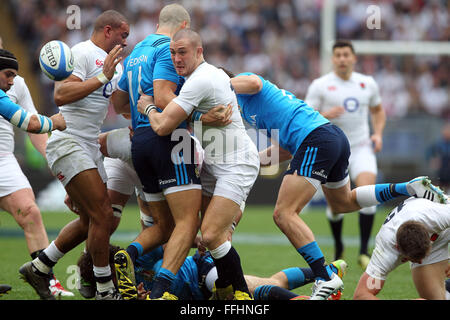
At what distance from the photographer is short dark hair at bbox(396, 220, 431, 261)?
4316 mm

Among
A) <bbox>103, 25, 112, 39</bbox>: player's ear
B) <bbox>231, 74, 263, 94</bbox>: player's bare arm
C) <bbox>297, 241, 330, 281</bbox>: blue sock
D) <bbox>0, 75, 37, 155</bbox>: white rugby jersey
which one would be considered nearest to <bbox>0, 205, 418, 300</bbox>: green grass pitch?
<bbox>297, 241, 330, 281</bbox>: blue sock

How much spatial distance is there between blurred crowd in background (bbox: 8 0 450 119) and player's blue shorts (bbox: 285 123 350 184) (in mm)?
10675

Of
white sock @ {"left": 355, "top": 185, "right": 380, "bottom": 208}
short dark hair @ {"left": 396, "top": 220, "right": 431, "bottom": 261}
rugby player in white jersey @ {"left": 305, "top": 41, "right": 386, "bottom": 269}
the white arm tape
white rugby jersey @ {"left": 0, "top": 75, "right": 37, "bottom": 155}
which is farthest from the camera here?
rugby player in white jersey @ {"left": 305, "top": 41, "right": 386, "bottom": 269}

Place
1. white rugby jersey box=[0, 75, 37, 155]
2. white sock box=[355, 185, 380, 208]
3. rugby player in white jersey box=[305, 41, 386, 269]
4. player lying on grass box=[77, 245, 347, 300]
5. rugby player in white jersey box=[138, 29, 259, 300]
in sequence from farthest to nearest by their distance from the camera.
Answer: rugby player in white jersey box=[305, 41, 386, 269], white rugby jersey box=[0, 75, 37, 155], white sock box=[355, 185, 380, 208], player lying on grass box=[77, 245, 347, 300], rugby player in white jersey box=[138, 29, 259, 300]

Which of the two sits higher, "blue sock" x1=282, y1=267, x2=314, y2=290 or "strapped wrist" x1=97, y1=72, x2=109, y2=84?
"strapped wrist" x1=97, y1=72, x2=109, y2=84

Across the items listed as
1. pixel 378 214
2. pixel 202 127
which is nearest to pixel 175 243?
pixel 202 127

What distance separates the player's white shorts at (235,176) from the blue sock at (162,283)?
2.37 ft

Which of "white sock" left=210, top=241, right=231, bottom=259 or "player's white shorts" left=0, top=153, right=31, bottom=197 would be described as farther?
"player's white shorts" left=0, top=153, right=31, bottom=197

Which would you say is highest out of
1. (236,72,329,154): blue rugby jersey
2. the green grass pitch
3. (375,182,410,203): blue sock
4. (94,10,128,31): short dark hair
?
(94,10,128,31): short dark hair

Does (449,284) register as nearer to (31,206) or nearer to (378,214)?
(31,206)

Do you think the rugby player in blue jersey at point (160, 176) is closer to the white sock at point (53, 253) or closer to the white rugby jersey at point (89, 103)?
the white rugby jersey at point (89, 103)

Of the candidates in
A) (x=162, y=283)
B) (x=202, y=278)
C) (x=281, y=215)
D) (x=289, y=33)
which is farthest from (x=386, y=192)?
(x=289, y=33)

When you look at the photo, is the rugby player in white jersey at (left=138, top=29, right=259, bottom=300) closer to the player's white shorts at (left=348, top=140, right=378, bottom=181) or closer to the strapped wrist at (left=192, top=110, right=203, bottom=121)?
the strapped wrist at (left=192, top=110, right=203, bottom=121)
